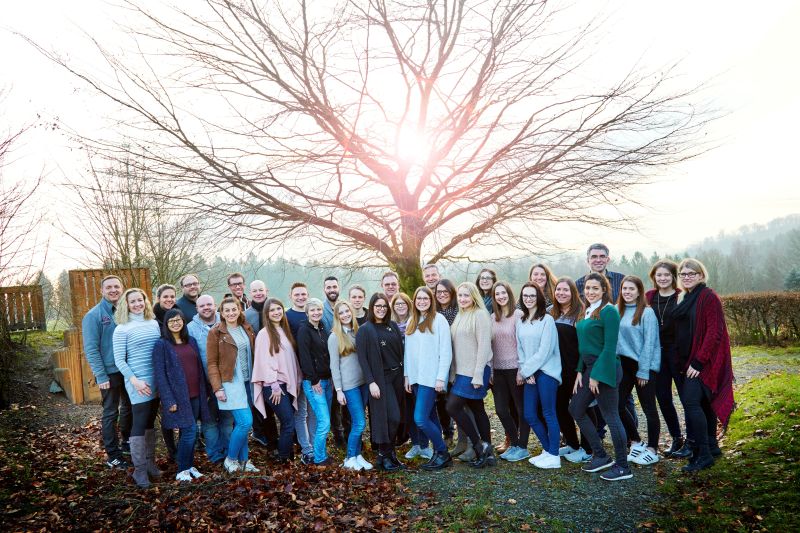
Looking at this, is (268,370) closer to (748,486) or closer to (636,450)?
(636,450)

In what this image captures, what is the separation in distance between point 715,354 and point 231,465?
518 cm

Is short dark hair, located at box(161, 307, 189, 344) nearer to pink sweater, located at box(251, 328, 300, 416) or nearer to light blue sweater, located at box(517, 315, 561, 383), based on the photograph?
pink sweater, located at box(251, 328, 300, 416)

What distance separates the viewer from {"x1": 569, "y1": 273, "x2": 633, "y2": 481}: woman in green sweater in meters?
5.18

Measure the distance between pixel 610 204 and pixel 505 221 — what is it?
6.41 feet

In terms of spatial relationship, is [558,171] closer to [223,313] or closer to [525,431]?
[525,431]

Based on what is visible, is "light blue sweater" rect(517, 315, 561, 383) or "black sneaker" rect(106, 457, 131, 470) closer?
"light blue sweater" rect(517, 315, 561, 383)

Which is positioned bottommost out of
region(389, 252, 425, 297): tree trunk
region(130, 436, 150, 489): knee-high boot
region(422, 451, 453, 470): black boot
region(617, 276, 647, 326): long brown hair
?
region(422, 451, 453, 470): black boot

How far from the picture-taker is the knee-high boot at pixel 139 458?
16.9 ft

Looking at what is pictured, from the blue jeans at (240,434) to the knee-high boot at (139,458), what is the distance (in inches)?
33.6

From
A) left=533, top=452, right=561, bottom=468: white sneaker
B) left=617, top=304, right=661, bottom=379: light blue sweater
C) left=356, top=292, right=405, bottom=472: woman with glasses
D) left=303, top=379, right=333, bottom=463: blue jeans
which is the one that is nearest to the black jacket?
left=303, top=379, right=333, bottom=463: blue jeans

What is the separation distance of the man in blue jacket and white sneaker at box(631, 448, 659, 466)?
5649mm

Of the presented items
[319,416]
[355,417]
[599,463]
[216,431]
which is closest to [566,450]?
[599,463]

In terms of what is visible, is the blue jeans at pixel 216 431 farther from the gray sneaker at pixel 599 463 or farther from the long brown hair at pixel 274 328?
the gray sneaker at pixel 599 463

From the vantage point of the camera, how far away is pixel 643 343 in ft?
18.3
